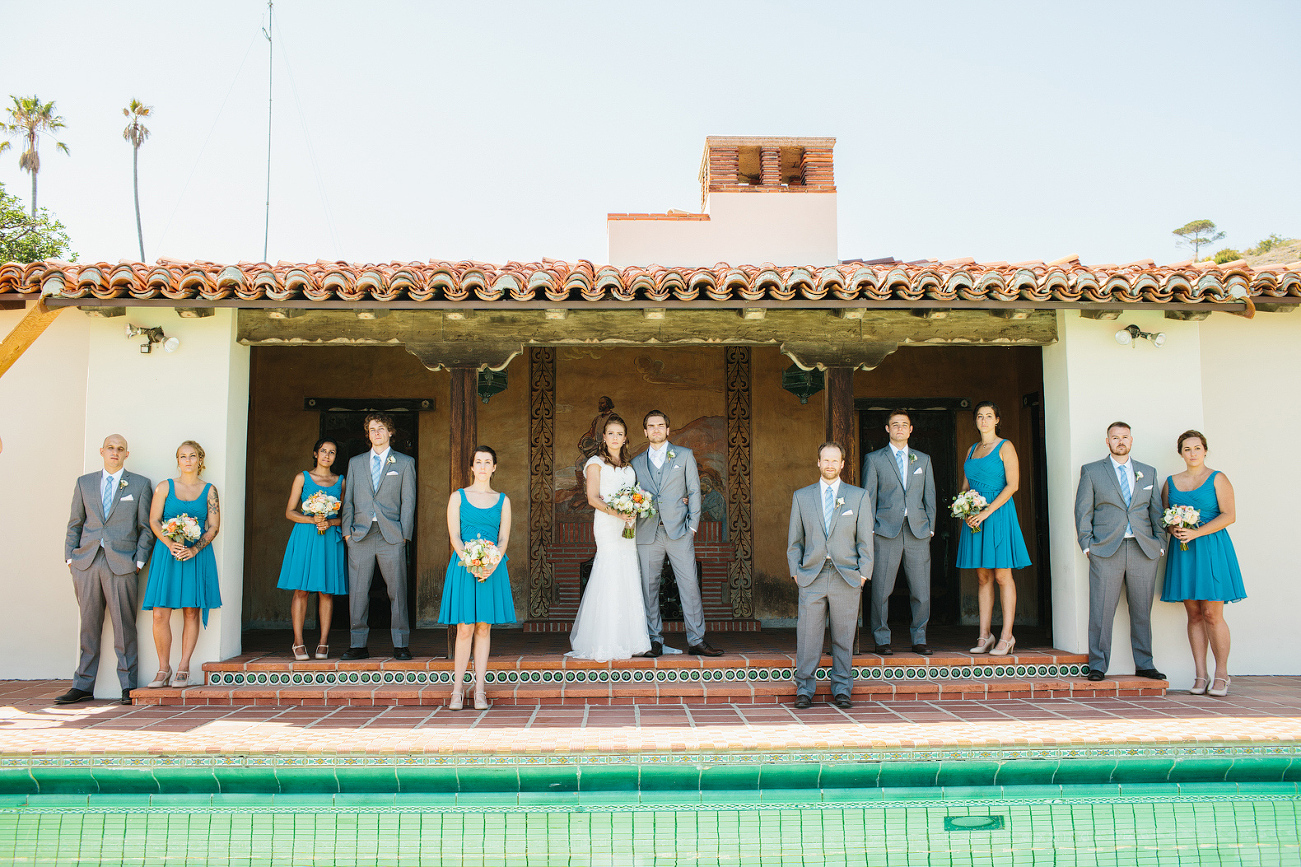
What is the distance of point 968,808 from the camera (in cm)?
411

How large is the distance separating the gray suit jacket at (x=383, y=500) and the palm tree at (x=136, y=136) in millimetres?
26844

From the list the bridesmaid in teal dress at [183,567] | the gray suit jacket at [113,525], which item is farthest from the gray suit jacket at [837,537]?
the gray suit jacket at [113,525]

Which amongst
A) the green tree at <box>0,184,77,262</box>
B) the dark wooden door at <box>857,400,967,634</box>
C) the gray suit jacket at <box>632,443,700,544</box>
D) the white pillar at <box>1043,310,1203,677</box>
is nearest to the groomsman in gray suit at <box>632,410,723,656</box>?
the gray suit jacket at <box>632,443,700,544</box>

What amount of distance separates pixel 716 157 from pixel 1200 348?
599 centimetres

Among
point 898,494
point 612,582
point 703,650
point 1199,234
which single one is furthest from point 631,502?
point 1199,234

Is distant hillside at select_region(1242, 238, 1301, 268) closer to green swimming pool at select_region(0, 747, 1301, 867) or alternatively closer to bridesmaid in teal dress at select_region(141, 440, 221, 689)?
green swimming pool at select_region(0, 747, 1301, 867)

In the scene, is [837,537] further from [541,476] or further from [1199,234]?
[1199,234]

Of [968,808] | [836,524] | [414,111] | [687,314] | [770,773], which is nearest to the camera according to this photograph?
[968,808]

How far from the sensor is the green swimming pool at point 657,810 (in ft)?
12.8

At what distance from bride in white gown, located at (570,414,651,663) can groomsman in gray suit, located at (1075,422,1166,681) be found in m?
3.21

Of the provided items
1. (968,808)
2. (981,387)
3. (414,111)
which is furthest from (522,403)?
(414,111)

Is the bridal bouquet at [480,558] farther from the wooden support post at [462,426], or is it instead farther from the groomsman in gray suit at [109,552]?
the groomsman in gray suit at [109,552]

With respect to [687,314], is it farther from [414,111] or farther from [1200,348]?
[414,111]

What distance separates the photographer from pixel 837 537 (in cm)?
561
